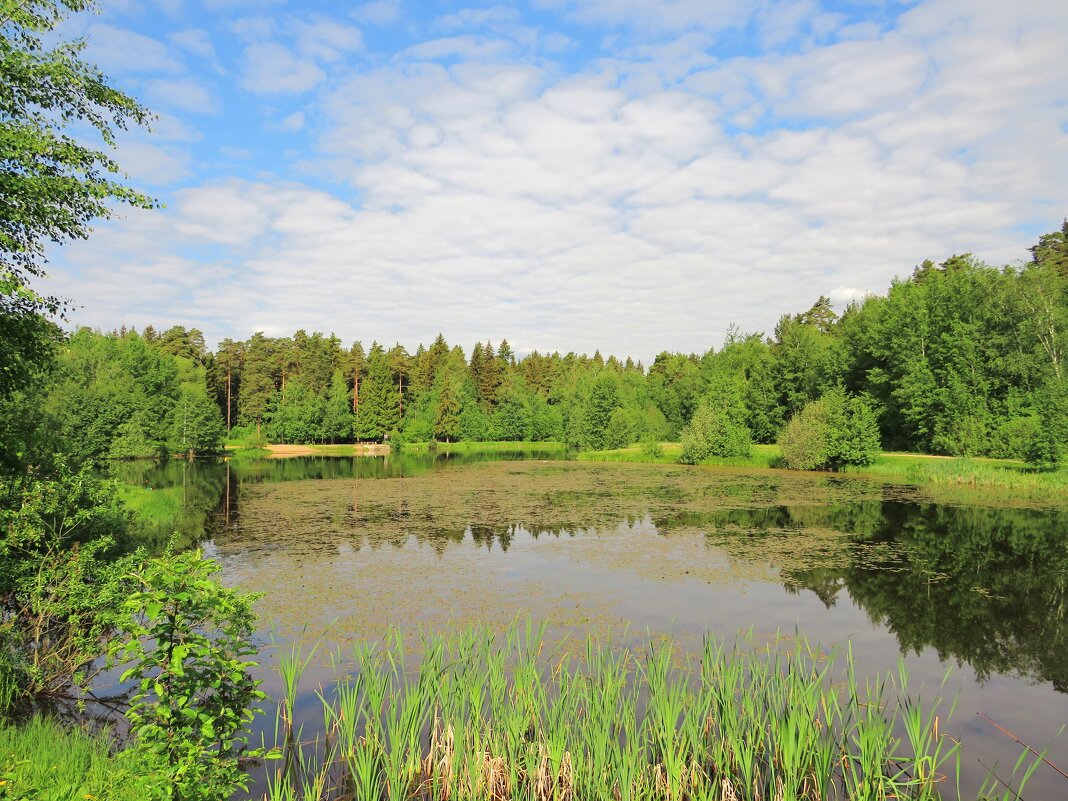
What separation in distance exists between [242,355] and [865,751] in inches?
3457

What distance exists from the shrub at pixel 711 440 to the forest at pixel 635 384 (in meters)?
0.69

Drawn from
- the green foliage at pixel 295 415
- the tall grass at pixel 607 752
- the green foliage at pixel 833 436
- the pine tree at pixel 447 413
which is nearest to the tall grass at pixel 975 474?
the green foliage at pixel 833 436

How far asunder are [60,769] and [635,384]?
92.7 metres

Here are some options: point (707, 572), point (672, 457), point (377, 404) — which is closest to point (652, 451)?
point (672, 457)

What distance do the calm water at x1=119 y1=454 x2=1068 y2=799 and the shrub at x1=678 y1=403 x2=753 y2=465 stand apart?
18162mm

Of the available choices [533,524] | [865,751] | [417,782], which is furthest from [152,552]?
[865,751]

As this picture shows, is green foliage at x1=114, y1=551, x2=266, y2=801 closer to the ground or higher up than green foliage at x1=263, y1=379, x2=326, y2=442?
closer to the ground

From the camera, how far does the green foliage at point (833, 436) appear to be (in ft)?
133

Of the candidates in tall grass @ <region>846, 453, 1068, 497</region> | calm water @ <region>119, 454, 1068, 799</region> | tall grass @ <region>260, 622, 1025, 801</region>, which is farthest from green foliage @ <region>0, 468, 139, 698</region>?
tall grass @ <region>846, 453, 1068, 497</region>

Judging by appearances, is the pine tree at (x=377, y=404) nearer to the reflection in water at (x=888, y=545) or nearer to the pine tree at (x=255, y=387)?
the pine tree at (x=255, y=387)

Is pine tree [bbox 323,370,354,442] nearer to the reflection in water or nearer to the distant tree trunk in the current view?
the distant tree trunk

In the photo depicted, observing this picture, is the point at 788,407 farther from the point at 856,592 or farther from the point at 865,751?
the point at 865,751

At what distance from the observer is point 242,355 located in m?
81.8

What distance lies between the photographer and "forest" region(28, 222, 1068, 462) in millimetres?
41875
